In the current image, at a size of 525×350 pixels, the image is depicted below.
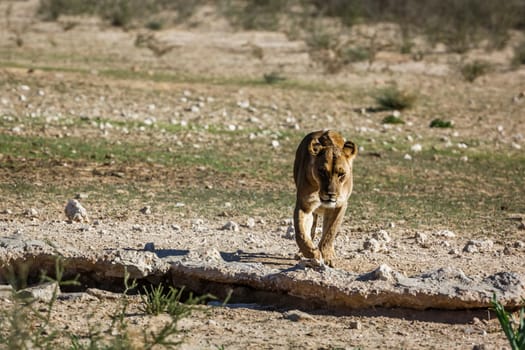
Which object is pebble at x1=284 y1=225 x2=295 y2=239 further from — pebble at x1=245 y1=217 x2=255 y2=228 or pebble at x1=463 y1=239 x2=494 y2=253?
pebble at x1=463 y1=239 x2=494 y2=253

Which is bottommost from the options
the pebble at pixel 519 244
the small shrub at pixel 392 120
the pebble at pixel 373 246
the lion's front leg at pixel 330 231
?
the small shrub at pixel 392 120

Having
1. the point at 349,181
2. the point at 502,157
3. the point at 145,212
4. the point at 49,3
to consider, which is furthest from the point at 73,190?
the point at 49,3

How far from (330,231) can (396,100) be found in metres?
10.1

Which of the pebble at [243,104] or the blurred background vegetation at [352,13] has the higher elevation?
the pebble at [243,104]

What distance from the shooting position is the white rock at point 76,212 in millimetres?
9594

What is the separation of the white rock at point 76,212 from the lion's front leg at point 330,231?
268cm

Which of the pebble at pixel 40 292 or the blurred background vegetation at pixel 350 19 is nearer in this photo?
the pebble at pixel 40 292

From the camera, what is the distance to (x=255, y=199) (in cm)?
1127

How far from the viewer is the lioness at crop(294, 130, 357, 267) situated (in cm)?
757

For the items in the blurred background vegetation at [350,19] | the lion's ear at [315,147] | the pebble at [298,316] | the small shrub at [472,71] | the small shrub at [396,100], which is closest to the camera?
the pebble at [298,316]

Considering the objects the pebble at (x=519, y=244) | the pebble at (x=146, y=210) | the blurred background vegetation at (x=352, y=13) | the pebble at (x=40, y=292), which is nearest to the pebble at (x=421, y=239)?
the pebble at (x=519, y=244)

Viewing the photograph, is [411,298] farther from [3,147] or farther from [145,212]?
[3,147]

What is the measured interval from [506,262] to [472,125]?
9210 mm

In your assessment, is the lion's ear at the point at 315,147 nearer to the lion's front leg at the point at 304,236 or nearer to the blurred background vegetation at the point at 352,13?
the lion's front leg at the point at 304,236
